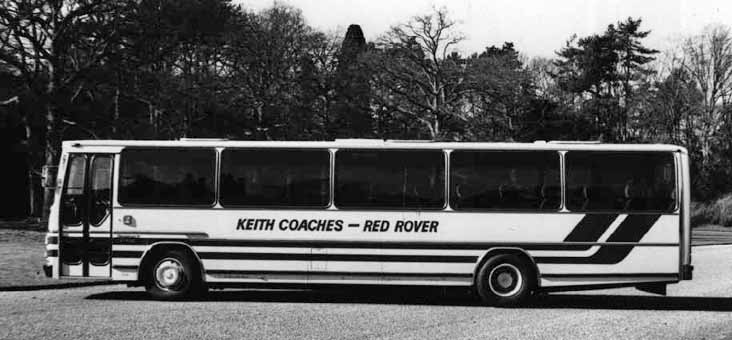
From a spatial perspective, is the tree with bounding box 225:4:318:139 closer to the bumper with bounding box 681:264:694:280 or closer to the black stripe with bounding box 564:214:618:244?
the black stripe with bounding box 564:214:618:244

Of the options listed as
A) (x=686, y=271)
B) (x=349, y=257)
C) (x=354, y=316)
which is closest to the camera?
(x=354, y=316)

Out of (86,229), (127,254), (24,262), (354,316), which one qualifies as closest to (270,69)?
(24,262)

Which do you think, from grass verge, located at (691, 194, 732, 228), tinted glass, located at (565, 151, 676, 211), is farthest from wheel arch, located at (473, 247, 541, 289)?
grass verge, located at (691, 194, 732, 228)

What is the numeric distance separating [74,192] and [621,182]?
865 cm

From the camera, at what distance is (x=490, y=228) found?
554 inches

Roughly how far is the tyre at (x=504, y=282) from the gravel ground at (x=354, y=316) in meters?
0.24

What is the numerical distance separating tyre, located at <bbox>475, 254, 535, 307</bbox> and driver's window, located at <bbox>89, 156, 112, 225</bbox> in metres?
5.99

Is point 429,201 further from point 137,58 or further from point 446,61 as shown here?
point 446,61

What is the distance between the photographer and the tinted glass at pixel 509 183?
46.3 feet

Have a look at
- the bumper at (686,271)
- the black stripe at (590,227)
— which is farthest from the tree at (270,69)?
the bumper at (686,271)

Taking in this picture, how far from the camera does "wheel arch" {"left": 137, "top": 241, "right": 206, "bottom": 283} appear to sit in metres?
14.2

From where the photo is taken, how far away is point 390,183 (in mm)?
14188

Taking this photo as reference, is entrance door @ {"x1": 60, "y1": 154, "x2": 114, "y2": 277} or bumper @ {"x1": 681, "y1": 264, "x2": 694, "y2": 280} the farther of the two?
entrance door @ {"x1": 60, "y1": 154, "x2": 114, "y2": 277}

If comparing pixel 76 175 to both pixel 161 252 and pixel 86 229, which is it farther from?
pixel 161 252
